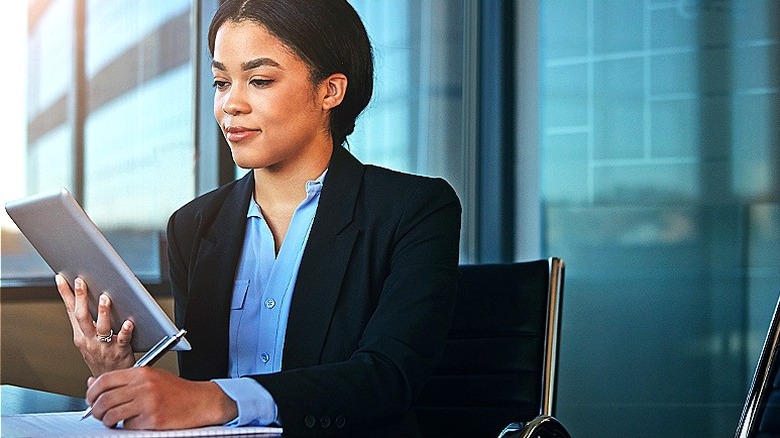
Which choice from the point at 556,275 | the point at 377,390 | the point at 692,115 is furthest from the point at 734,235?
the point at 377,390

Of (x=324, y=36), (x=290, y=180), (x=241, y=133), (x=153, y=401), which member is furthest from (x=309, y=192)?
(x=153, y=401)

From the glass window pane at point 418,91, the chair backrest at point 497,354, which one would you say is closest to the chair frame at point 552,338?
the chair backrest at point 497,354

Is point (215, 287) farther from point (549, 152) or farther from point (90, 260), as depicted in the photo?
point (549, 152)

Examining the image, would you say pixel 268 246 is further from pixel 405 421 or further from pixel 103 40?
pixel 103 40

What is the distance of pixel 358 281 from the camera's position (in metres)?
1.68

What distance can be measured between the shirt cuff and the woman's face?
0.54 metres

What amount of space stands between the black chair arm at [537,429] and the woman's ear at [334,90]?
0.60m

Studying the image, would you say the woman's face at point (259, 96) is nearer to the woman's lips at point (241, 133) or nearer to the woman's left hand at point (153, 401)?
the woman's lips at point (241, 133)

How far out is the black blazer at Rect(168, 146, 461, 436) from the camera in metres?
1.53

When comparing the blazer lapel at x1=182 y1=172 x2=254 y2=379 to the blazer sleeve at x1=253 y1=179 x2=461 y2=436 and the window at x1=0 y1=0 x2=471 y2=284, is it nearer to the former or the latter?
the blazer sleeve at x1=253 y1=179 x2=461 y2=436

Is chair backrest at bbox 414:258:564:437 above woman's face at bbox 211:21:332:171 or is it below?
below

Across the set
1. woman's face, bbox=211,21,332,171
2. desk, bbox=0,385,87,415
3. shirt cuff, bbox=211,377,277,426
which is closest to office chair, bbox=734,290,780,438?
woman's face, bbox=211,21,332,171

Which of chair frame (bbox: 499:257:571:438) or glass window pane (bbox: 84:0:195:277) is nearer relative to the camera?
chair frame (bbox: 499:257:571:438)

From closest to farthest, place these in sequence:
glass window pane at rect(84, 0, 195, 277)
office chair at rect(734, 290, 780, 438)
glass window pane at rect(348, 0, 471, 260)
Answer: office chair at rect(734, 290, 780, 438), glass window pane at rect(84, 0, 195, 277), glass window pane at rect(348, 0, 471, 260)
